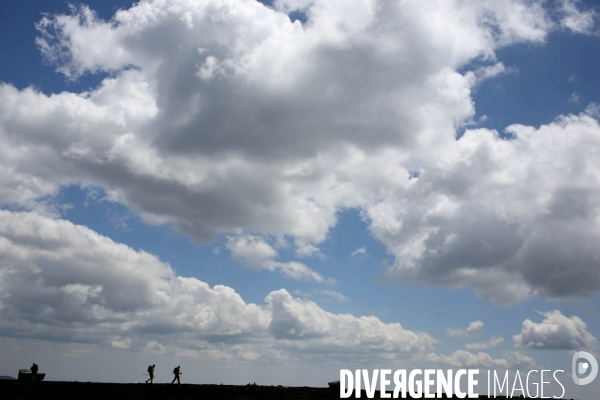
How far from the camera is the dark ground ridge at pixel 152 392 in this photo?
198 feet

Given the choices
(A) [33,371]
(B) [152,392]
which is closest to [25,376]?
(A) [33,371]

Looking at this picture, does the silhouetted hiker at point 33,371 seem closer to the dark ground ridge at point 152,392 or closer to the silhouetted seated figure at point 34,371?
the silhouetted seated figure at point 34,371

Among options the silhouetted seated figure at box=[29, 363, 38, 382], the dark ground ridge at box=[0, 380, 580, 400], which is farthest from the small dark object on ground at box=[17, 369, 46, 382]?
the dark ground ridge at box=[0, 380, 580, 400]

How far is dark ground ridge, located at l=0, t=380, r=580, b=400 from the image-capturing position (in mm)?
60438

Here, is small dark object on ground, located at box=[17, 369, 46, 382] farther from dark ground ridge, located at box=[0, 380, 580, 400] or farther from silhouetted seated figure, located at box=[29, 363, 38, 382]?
dark ground ridge, located at box=[0, 380, 580, 400]

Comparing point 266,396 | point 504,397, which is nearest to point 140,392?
point 266,396

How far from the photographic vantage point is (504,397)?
238ft

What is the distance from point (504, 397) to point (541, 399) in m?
5.15

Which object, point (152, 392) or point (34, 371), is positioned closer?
point (152, 392)

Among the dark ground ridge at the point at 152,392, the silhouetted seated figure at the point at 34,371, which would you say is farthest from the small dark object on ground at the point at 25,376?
the dark ground ridge at the point at 152,392

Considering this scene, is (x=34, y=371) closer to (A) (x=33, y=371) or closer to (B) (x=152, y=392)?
(A) (x=33, y=371)

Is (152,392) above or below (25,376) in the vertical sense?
above

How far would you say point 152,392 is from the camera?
6425cm

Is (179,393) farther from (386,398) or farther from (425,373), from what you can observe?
(425,373)
